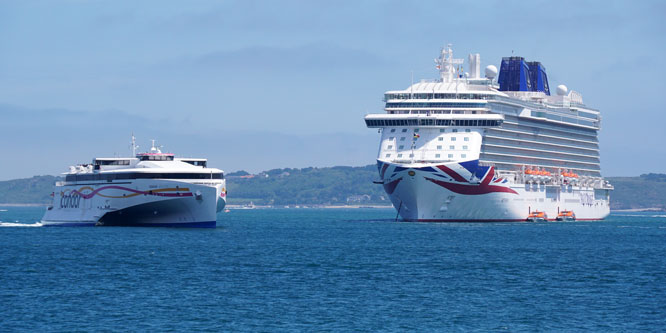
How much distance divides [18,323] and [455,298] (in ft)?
64.2

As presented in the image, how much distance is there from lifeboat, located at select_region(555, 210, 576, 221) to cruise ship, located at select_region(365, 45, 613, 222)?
0.56m

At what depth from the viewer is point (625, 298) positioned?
4988 cm

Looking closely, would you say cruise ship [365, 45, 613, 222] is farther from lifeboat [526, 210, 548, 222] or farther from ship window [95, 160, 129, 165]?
ship window [95, 160, 129, 165]

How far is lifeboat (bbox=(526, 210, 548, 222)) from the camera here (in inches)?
4800

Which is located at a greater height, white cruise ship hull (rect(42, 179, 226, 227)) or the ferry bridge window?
the ferry bridge window

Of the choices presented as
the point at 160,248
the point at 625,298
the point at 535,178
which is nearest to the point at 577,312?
the point at 625,298

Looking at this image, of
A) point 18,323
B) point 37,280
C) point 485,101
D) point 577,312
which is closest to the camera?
point 18,323

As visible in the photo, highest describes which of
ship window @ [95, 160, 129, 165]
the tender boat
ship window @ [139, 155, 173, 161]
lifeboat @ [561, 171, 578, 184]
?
lifeboat @ [561, 171, 578, 184]

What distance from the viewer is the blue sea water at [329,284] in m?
43.1

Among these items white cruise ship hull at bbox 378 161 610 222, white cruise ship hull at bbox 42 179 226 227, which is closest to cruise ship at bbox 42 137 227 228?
white cruise ship hull at bbox 42 179 226 227

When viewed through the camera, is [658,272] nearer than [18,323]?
No

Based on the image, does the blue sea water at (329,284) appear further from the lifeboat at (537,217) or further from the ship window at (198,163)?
the lifeboat at (537,217)

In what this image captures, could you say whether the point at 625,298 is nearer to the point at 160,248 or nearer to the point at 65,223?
the point at 160,248

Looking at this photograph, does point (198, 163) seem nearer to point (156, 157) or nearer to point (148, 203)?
point (156, 157)
